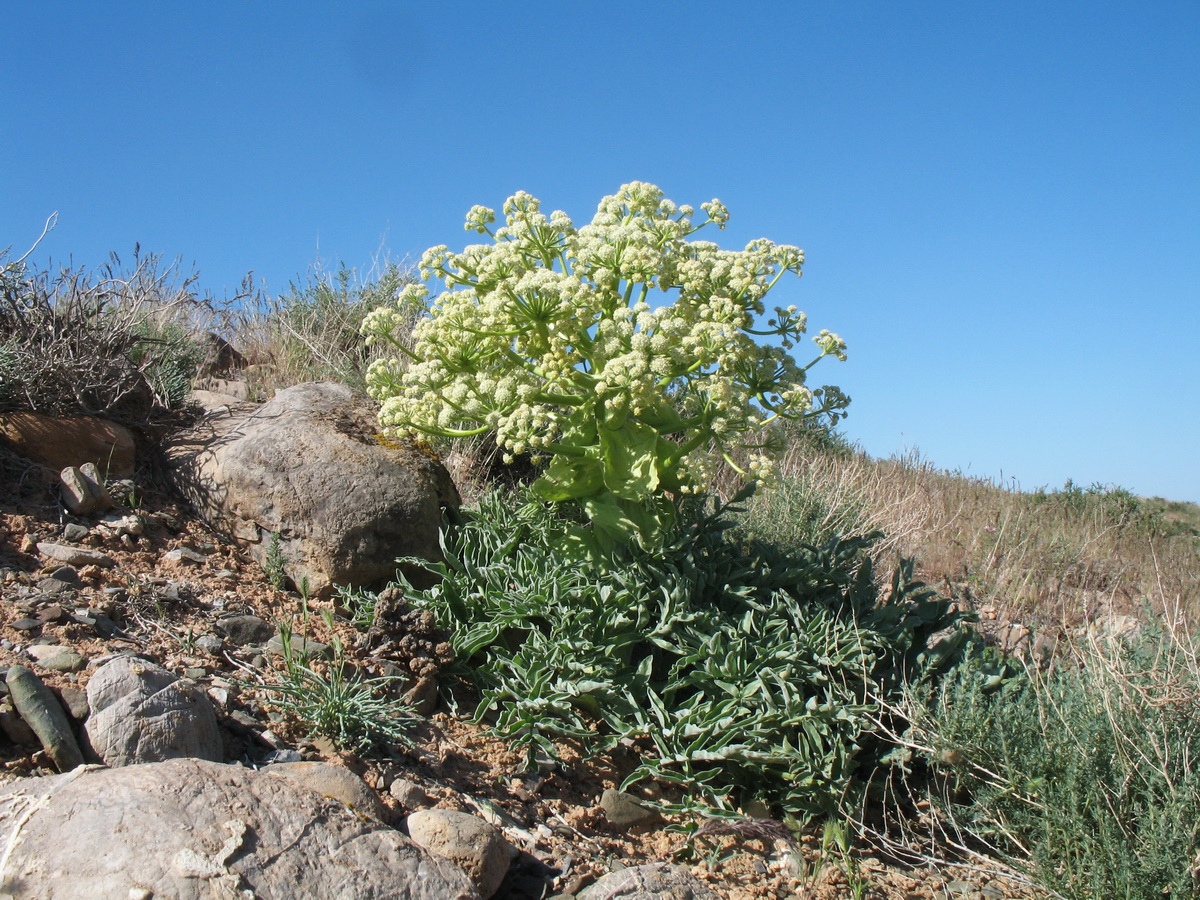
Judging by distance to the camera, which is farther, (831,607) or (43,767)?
(831,607)

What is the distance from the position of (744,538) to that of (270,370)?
4474mm

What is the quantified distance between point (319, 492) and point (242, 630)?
2.87 feet

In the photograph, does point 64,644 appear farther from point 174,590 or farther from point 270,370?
point 270,370

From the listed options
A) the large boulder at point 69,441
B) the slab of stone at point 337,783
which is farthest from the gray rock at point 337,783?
the large boulder at point 69,441

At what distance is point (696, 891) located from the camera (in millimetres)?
2684

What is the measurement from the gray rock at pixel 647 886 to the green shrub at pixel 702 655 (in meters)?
0.57

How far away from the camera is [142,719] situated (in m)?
2.71

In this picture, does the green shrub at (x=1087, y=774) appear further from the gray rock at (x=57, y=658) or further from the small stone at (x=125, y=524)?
the small stone at (x=125, y=524)

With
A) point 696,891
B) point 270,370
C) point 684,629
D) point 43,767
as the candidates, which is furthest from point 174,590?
point 270,370

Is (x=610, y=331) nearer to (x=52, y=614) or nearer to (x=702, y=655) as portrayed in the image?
(x=702, y=655)

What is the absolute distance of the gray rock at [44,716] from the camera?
8.58 ft

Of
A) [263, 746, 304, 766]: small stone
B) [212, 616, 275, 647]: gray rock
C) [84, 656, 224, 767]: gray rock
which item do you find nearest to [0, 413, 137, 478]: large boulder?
[212, 616, 275, 647]: gray rock

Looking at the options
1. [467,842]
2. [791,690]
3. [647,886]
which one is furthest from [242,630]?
[791,690]

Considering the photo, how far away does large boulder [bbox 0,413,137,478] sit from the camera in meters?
4.64
